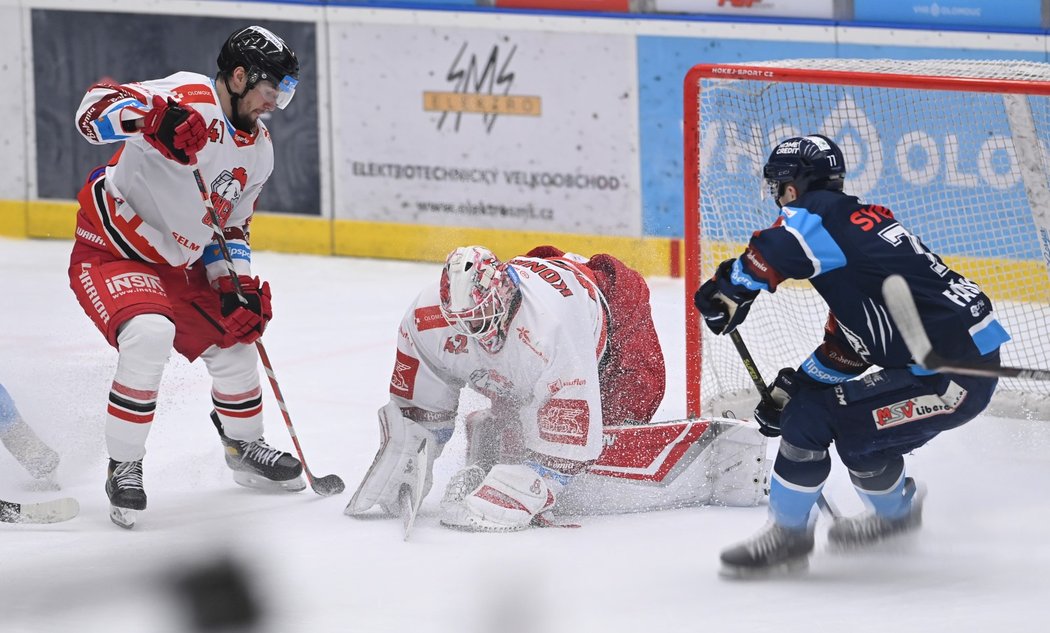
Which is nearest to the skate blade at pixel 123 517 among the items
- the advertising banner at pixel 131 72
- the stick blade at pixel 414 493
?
the stick blade at pixel 414 493

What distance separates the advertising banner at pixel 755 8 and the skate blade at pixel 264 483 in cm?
327

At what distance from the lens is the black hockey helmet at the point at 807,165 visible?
135 inches

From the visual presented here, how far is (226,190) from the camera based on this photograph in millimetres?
4012

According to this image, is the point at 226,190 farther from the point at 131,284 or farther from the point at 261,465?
the point at 261,465

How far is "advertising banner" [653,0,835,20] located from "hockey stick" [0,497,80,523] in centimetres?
380

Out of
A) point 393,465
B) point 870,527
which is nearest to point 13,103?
point 393,465

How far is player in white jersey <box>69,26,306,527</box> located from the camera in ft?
12.3

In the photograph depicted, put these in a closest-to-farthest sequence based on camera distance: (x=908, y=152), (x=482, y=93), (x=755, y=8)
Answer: (x=908, y=152) < (x=755, y=8) < (x=482, y=93)

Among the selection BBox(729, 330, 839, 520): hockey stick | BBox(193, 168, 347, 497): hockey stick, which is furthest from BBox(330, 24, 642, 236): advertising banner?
BBox(729, 330, 839, 520): hockey stick

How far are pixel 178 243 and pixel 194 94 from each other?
0.38 metres

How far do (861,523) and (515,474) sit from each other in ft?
2.65

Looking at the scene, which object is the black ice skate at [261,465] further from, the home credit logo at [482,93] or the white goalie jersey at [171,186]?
the home credit logo at [482,93]

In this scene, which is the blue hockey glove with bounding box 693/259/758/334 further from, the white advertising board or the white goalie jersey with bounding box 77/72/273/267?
the white advertising board

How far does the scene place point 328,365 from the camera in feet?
18.7
